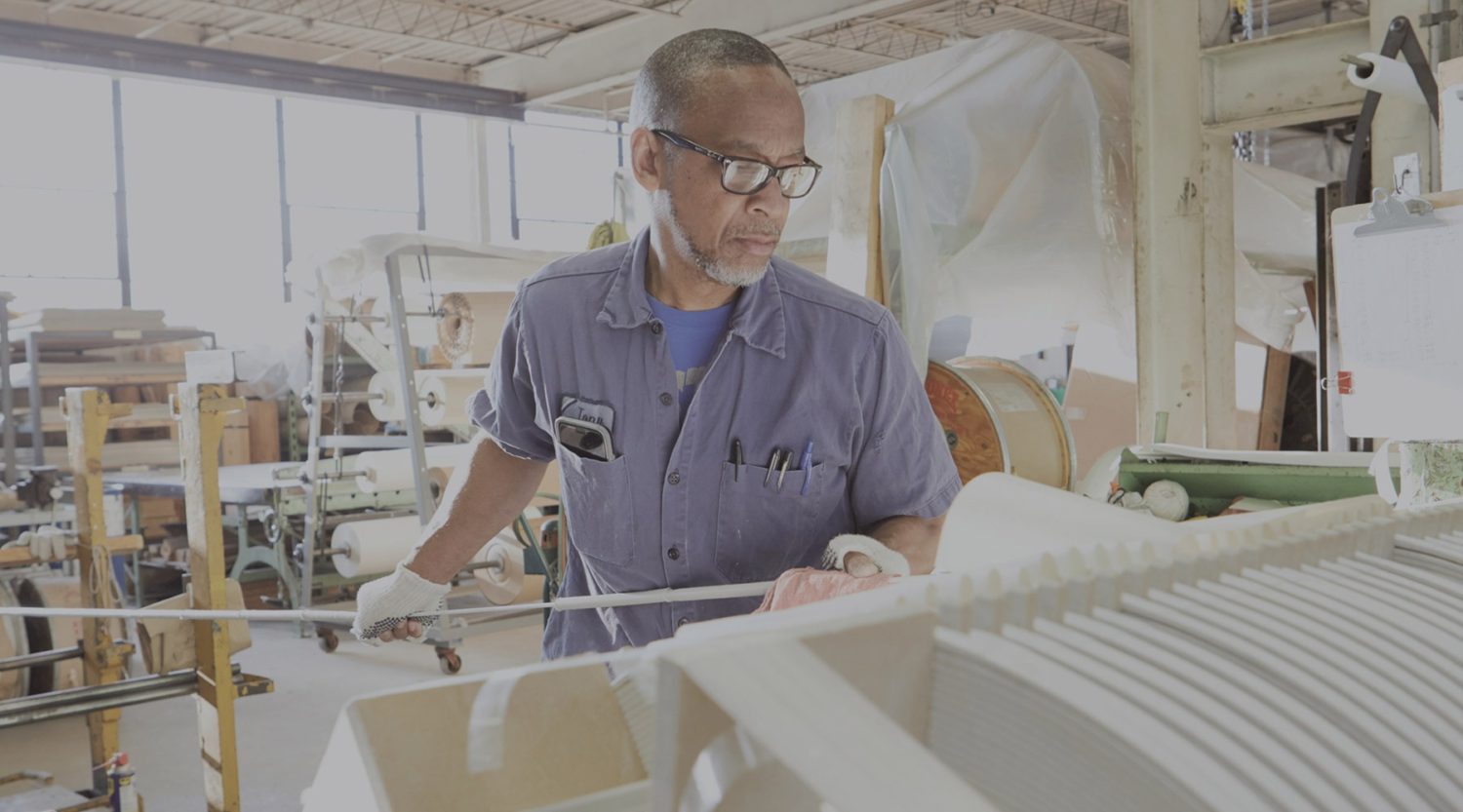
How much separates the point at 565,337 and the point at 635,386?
0.56ft

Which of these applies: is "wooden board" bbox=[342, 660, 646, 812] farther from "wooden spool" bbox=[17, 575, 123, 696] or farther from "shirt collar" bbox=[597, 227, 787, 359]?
"wooden spool" bbox=[17, 575, 123, 696]

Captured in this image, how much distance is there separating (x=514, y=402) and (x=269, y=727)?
358cm

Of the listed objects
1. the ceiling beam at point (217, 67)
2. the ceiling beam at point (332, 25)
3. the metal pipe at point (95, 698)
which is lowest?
the metal pipe at point (95, 698)

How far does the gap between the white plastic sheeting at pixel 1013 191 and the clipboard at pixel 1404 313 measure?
2442mm

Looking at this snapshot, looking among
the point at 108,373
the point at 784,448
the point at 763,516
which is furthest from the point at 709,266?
the point at 108,373

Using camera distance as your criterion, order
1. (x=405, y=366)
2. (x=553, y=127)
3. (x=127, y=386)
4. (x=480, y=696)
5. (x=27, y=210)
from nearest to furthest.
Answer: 1. (x=480, y=696)
2. (x=405, y=366)
3. (x=127, y=386)
4. (x=27, y=210)
5. (x=553, y=127)

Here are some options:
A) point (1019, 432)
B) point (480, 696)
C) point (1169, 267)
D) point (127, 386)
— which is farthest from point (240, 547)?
point (480, 696)

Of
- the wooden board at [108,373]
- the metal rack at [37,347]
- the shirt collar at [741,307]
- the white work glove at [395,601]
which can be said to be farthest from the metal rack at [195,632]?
the wooden board at [108,373]

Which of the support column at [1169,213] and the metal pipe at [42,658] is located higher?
the support column at [1169,213]

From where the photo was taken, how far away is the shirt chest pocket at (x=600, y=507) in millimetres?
2104

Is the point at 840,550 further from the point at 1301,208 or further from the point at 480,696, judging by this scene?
the point at 1301,208

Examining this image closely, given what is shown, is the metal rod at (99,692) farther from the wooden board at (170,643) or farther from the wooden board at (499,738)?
the wooden board at (499,738)

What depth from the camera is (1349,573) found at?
92 centimetres

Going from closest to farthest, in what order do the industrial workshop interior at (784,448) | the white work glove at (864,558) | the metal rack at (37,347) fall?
the industrial workshop interior at (784,448)
the white work glove at (864,558)
the metal rack at (37,347)
